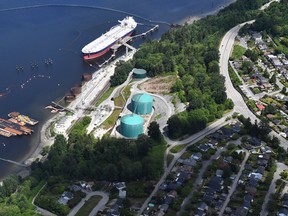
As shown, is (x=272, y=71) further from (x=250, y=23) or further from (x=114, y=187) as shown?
(x=114, y=187)

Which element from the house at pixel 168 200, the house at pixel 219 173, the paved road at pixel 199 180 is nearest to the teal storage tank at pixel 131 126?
the paved road at pixel 199 180

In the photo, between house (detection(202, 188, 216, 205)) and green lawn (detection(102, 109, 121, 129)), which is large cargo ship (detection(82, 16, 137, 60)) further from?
house (detection(202, 188, 216, 205))

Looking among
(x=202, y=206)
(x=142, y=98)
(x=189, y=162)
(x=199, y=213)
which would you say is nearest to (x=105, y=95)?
(x=142, y=98)

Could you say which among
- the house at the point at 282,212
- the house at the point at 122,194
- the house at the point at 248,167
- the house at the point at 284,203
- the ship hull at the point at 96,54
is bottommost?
the house at the point at 282,212

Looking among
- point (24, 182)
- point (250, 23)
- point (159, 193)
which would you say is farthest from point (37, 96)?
point (250, 23)

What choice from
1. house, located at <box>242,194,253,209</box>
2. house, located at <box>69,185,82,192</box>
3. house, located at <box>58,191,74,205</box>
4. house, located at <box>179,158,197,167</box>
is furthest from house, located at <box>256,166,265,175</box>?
house, located at <box>58,191,74,205</box>

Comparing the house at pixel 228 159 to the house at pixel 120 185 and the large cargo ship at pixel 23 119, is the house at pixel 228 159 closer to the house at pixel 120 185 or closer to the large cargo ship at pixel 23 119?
the house at pixel 120 185
